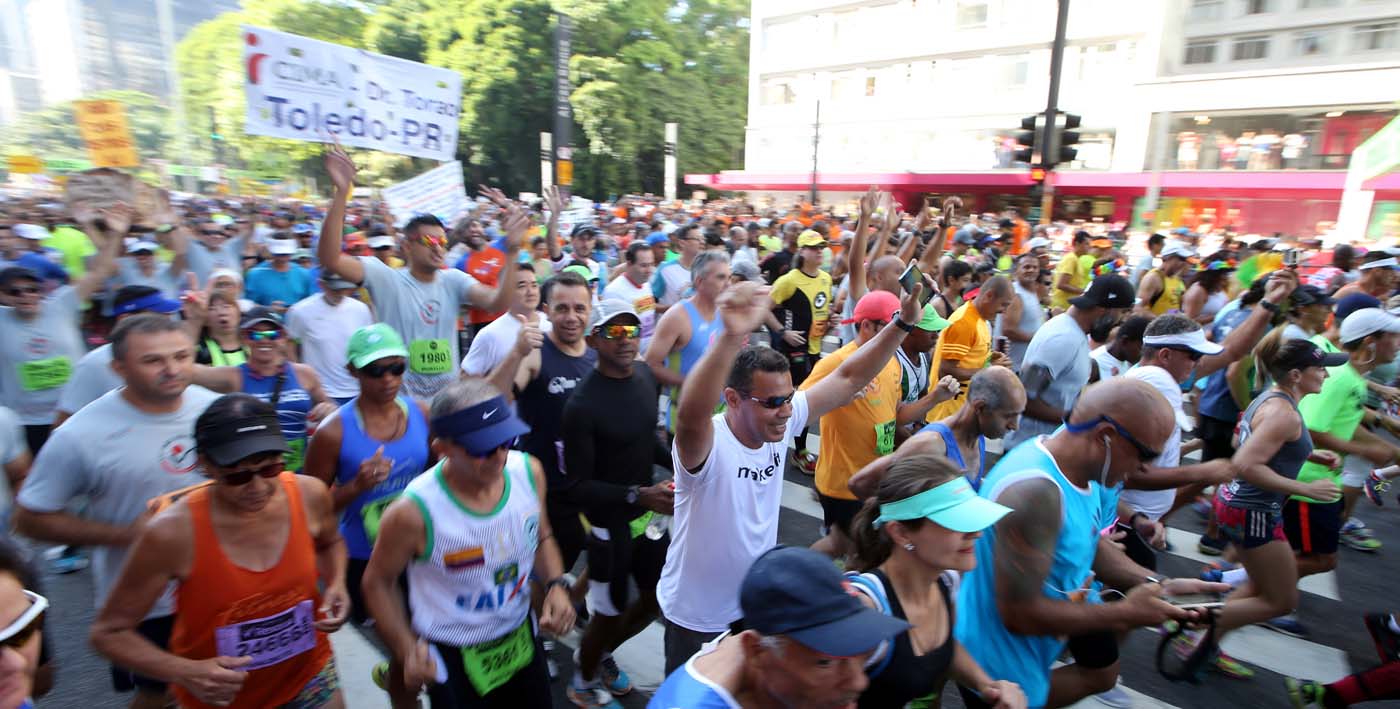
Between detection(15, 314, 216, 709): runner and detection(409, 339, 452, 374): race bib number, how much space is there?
222 cm

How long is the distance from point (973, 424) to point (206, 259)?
888 cm

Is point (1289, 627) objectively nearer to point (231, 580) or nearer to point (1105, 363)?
point (1105, 363)

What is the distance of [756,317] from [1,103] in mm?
91863

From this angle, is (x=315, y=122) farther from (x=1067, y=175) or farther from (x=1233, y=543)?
(x=1067, y=175)

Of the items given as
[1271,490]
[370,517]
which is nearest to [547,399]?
[370,517]

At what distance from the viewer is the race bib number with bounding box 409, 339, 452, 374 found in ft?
17.2

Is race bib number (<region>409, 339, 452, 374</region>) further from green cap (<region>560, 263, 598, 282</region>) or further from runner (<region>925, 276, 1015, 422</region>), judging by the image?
runner (<region>925, 276, 1015, 422</region>)

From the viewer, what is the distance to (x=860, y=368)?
3.60 meters

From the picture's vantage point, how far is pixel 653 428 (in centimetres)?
366

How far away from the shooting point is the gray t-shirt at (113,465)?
270cm

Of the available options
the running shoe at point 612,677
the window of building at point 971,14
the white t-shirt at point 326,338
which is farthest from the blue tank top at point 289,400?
the window of building at point 971,14

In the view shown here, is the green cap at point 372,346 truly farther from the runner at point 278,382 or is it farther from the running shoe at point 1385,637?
the running shoe at point 1385,637

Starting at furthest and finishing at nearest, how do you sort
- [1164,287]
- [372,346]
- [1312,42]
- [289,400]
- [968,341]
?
[1312,42]
[1164,287]
[968,341]
[289,400]
[372,346]

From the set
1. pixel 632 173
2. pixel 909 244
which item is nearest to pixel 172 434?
pixel 909 244
